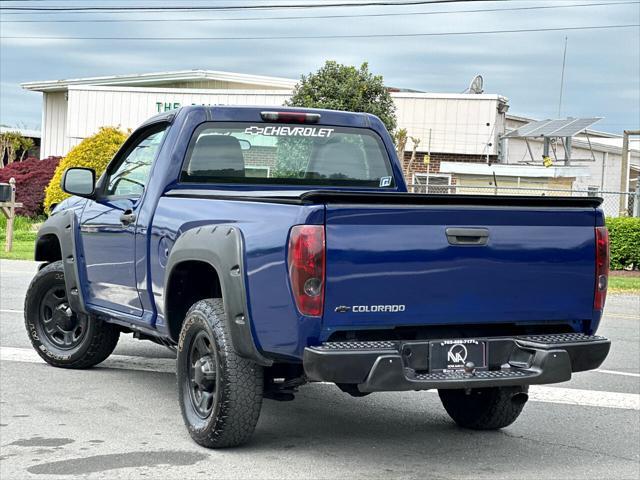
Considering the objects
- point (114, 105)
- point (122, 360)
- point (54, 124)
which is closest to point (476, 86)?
point (114, 105)

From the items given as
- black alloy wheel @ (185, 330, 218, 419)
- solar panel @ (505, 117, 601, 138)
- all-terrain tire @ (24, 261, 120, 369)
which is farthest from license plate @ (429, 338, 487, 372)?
solar panel @ (505, 117, 601, 138)

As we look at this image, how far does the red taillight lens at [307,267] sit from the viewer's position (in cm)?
525

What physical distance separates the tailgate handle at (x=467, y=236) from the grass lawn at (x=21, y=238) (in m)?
17.5

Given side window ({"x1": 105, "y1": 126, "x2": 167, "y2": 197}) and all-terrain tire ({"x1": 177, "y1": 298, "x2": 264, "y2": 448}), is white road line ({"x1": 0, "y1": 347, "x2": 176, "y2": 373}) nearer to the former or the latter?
side window ({"x1": 105, "y1": 126, "x2": 167, "y2": 197})

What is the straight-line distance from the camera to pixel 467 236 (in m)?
5.57

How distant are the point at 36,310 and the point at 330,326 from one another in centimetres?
419

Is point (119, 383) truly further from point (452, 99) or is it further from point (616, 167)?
point (616, 167)

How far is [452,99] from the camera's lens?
33.9 metres

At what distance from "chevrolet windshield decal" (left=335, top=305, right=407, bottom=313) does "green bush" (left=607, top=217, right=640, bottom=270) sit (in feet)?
55.6

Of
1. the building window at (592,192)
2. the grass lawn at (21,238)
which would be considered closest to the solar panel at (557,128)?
the building window at (592,192)

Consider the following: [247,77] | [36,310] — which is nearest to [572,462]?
[36,310]

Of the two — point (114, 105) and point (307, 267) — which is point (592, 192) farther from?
point (114, 105)

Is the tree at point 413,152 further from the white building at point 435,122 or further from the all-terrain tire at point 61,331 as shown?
the all-terrain tire at point 61,331

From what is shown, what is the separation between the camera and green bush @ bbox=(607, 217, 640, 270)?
70.5ft
